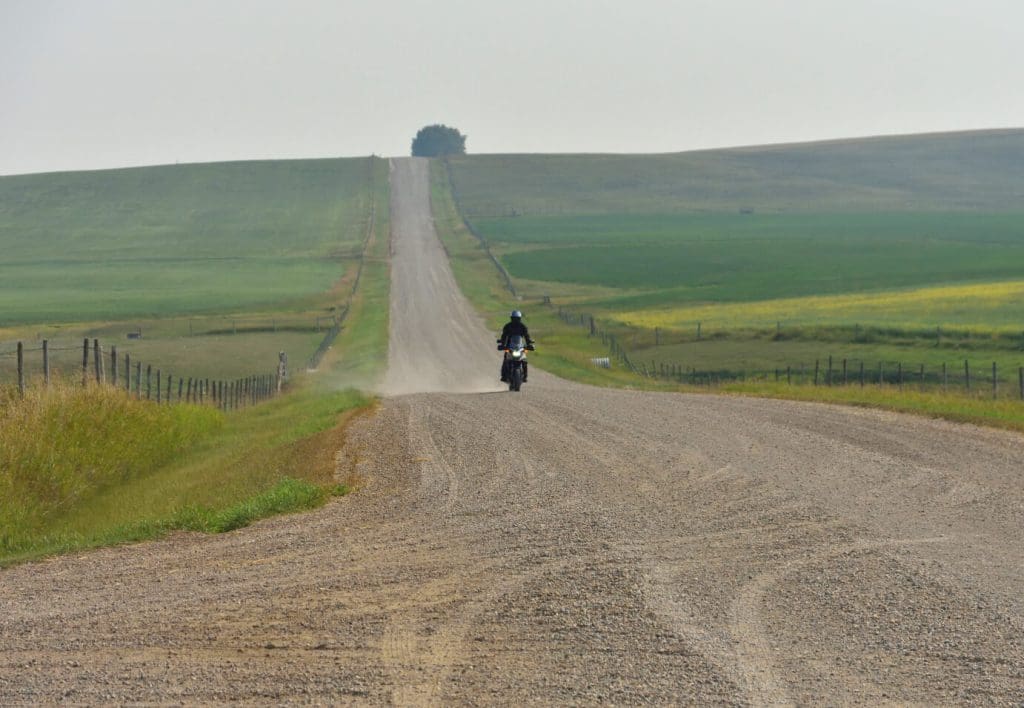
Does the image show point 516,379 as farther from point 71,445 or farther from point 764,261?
point 764,261

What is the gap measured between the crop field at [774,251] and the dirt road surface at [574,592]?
3346 centimetres

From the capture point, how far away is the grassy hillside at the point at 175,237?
95.6 m

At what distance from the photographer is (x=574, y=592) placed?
1095 centimetres

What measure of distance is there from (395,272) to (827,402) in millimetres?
78439

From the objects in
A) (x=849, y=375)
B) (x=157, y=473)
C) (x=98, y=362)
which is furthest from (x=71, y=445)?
(x=849, y=375)

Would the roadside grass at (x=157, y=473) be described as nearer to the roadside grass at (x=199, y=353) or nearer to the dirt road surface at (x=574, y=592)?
the dirt road surface at (x=574, y=592)

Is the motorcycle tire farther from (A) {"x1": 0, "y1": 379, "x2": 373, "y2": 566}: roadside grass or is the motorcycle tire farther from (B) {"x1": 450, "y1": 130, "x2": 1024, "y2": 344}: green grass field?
(B) {"x1": 450, "y1": 130, "x2": 1024, "y2": 344}: green grass field

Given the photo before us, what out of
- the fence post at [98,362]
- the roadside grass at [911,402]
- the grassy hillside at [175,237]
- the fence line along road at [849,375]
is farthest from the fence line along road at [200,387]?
the grassy hillside at [175,237]

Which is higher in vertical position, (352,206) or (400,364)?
(352,206)

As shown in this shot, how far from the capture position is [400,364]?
5731 centimetres

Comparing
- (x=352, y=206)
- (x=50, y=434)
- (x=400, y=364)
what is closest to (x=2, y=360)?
(x=400, y=364)

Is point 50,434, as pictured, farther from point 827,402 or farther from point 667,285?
point 667,285

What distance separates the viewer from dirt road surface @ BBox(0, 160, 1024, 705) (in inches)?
347

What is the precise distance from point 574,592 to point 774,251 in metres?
109
